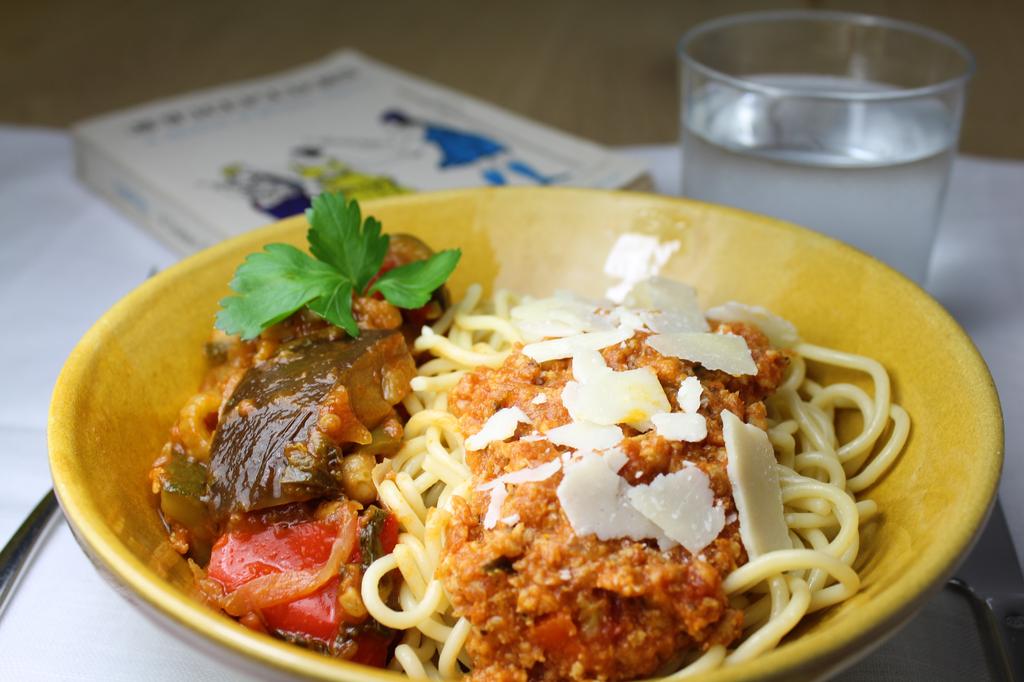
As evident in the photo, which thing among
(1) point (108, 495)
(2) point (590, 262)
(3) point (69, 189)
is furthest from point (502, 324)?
(3) point (69, 189)

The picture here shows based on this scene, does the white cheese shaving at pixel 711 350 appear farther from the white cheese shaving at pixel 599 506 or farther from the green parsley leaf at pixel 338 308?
the green parsley leaf at pixel 338 308

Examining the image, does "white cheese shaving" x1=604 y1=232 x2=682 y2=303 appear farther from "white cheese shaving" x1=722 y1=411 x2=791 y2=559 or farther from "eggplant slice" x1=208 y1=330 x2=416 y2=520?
"white cheese shaving" x1=722 y1=411 x2=791 y2=559

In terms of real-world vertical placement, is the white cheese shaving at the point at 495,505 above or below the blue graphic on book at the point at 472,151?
above

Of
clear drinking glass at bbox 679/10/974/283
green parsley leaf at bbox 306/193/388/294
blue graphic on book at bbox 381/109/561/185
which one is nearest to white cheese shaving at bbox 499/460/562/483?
green parsley leaf at bbox 306/193/388/294

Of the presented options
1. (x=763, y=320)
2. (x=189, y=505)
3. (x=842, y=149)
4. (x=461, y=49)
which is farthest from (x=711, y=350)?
(x=461, y=49)

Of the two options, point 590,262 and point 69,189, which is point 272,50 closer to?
point 69,189

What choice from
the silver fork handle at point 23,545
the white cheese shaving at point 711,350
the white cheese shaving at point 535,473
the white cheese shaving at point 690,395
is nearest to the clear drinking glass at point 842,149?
the white cheese shaving at point 711,350
